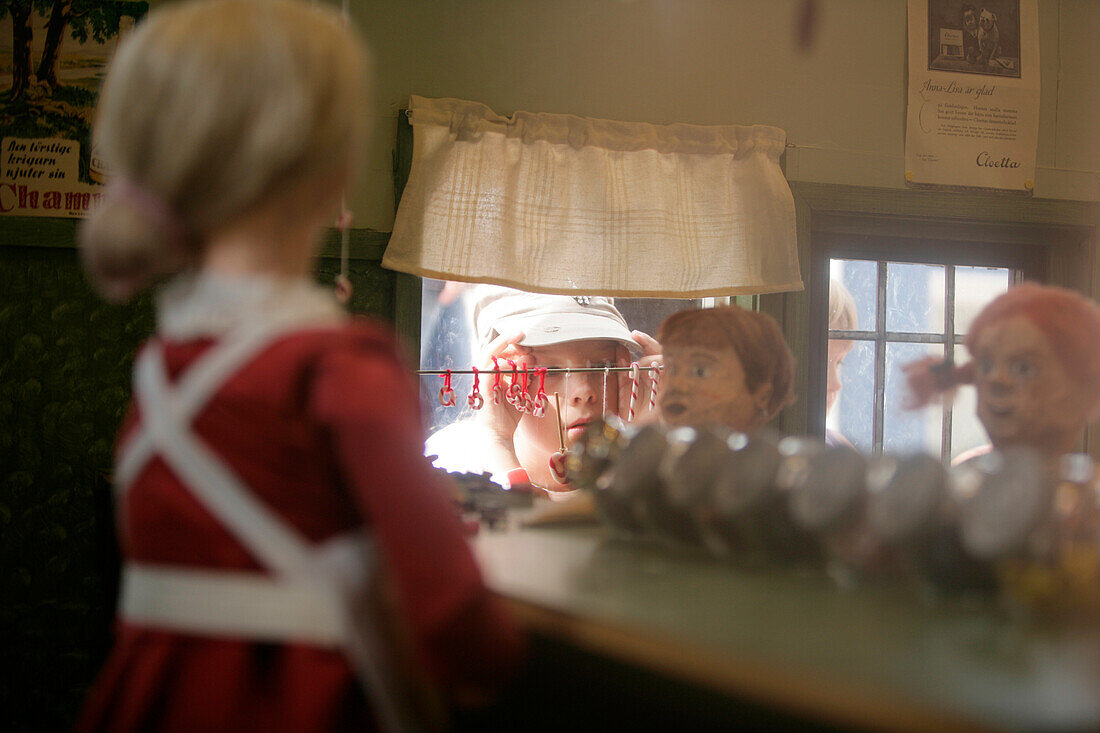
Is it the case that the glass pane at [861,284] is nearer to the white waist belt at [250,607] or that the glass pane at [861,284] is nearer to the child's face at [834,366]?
the child's face at [834,366]

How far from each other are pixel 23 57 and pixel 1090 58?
2551 millimetres

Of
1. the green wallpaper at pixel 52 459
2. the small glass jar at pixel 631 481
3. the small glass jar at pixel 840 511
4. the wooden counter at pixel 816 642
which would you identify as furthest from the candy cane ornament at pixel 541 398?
the small glass jar at pixel 840 511

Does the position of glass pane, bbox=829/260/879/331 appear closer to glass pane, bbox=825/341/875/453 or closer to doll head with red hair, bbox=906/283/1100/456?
glass pane, bbox=825/341/875/453

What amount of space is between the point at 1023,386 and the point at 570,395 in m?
1.10

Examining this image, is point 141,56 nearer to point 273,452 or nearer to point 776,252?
point 273,452

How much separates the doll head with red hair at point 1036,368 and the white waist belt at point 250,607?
0.91 meters

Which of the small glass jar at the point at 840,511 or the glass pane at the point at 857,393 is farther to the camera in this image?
the glass pane at the point at 857,393

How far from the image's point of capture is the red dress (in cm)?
58

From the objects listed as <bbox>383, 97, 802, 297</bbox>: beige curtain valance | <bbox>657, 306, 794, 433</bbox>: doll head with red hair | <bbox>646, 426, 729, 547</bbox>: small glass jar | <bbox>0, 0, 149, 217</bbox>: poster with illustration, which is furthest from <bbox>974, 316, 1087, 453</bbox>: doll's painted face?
<bbox>0, 0, 149, 217</bbox>: poster with illustration

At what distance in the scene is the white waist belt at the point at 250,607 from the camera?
24.2 inches

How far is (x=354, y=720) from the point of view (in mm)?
625

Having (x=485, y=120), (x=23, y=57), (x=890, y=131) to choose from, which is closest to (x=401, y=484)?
(x=485, y=120)

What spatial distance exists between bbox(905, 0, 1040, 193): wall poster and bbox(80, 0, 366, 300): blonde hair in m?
1.93

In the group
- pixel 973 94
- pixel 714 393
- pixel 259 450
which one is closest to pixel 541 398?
pixel 714 393
